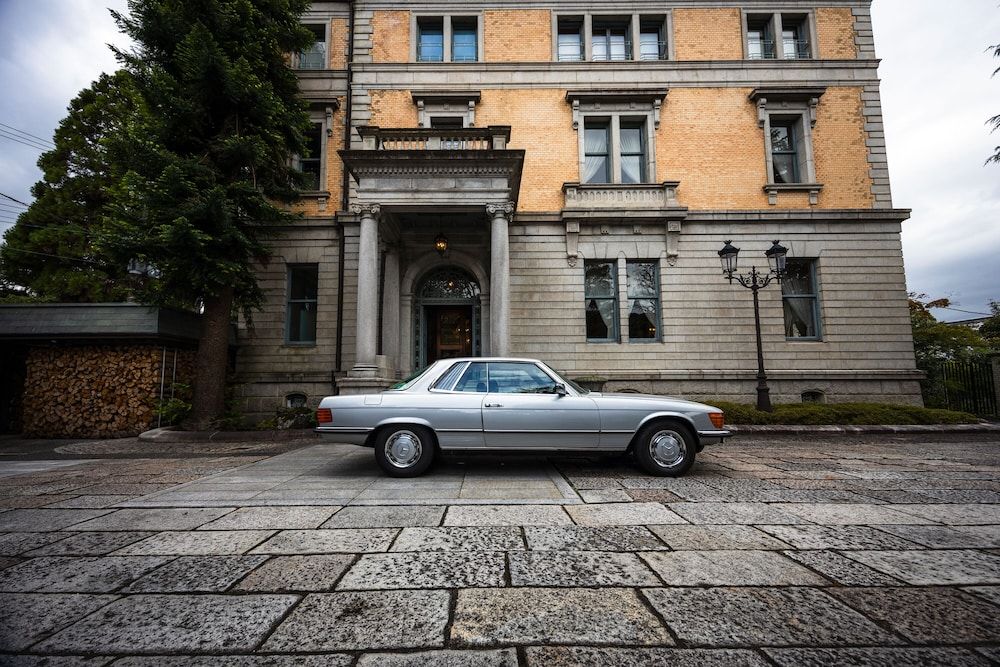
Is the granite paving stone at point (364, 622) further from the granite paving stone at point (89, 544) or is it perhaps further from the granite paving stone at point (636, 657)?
the granite paving stone at point (89, 544)

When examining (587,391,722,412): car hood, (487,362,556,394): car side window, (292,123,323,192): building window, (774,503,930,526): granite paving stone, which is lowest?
(774,503,930,526): granite paving stone

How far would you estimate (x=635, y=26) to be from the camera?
1266 cm

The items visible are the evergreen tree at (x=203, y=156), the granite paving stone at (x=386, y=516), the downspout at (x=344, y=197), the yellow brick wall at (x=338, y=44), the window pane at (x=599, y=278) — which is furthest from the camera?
the yellow brick wall at (x=338, y=44)

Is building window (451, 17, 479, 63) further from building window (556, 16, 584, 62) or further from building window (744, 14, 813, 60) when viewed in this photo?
building window (744, 14, 813, 60)

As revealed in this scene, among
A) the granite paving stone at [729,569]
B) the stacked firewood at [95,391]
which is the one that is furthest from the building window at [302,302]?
the granite paving stone at [729,569]

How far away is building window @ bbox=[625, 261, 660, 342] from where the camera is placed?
11883 mm

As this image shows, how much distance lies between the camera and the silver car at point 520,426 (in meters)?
4.98

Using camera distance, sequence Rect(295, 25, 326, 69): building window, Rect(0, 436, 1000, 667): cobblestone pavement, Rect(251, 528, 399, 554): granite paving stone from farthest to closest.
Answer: Rect(295, 25, 326, 69): building window < Rect(251, 528, 399, 554): granite paving stone < Rect(0, 436, 1000, 667): cobblestone pavement

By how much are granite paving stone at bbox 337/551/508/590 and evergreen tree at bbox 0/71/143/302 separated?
17082 mm

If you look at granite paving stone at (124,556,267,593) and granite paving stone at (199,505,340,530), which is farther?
granite paving stone at (199,505,340,530)

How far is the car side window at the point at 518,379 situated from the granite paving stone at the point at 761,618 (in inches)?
121

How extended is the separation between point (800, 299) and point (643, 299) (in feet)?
14.9

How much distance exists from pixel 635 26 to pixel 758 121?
4656 millimetres

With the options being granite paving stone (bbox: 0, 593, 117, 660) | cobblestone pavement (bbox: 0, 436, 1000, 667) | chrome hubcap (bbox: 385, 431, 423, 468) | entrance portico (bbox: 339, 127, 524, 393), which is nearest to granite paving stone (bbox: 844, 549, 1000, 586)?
cobblestone pavement (bbox: 0, 436, 1000, 667)
